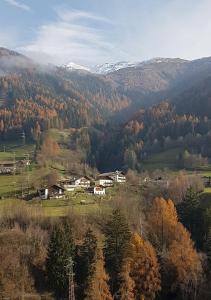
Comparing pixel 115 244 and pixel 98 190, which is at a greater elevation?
pixel 98 190

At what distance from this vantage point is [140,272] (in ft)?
146

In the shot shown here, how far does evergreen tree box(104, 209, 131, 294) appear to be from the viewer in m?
45.5

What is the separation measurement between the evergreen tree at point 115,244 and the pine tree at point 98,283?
5.30ft

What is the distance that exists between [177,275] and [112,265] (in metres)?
6.47

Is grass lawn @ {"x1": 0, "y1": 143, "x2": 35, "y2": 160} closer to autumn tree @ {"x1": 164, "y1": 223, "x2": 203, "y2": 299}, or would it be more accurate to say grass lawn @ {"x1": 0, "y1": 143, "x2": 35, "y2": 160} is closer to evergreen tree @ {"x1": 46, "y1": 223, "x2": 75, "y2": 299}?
evergreen tree @ {"x1": 46, "y1": 223, "x2": 75, "y2": 299}

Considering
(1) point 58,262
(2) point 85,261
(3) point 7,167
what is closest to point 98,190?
(2) point 85,261

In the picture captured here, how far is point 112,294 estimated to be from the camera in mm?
44094

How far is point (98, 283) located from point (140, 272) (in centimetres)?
466

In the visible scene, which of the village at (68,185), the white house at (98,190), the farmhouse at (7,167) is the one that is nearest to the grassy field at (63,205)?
the village at (68,185)

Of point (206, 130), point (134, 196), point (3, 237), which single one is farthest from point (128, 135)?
point (3, 237)

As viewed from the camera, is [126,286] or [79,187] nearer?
[126,286]

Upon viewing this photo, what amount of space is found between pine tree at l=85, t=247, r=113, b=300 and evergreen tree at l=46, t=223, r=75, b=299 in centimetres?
256

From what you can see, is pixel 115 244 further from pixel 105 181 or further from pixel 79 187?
pixel 105 181

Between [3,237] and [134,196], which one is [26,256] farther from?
[134,196]
